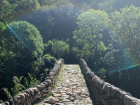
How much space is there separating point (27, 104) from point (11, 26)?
2514 centimetres

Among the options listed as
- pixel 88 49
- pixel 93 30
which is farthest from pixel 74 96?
pixel 88 49

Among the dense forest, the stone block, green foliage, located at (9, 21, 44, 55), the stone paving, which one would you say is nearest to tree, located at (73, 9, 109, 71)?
the dense forest

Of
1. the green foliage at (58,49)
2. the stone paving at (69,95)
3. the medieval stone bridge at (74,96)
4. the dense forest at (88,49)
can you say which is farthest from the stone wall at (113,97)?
the green foliage at (58,49)

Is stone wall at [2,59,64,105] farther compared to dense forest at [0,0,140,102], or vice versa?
dense forest at [0,0,140,102]

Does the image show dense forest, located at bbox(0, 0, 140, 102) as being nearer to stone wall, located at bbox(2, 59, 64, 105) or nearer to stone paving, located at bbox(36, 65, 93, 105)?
stone paving, located at bbox(36, 65, 93, 105)

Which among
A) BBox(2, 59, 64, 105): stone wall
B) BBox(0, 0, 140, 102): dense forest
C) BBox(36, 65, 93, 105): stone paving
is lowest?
BBox(36, 65, 93, 105): stone paving

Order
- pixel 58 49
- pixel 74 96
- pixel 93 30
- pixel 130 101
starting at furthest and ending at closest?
pixel 58 49 → pixel 93 30 → pixel 74 96 → pixel 130 101

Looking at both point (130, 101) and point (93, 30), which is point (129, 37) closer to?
point (93, 30)

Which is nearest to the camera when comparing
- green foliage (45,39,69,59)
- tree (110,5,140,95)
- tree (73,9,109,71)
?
tree (110,5,140,95)

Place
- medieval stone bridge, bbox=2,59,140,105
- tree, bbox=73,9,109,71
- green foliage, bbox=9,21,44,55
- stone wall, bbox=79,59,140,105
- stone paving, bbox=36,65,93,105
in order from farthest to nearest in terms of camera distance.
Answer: tree, bbox=73,9,109,71 < green foliage, bbox=9,21,44,55 < stone paving, bbox=36,65,93,105 < medieval stone bridge, bbox=2,59,140,105 < stone wall, bbox=79,59,140,105

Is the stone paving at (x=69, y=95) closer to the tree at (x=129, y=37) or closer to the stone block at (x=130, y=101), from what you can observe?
the stone block at (x=130, y=101)

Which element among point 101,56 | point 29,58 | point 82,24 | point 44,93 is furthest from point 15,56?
point 44,93

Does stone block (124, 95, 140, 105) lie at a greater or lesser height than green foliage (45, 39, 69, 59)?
lesser

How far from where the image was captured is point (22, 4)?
44.4 m
